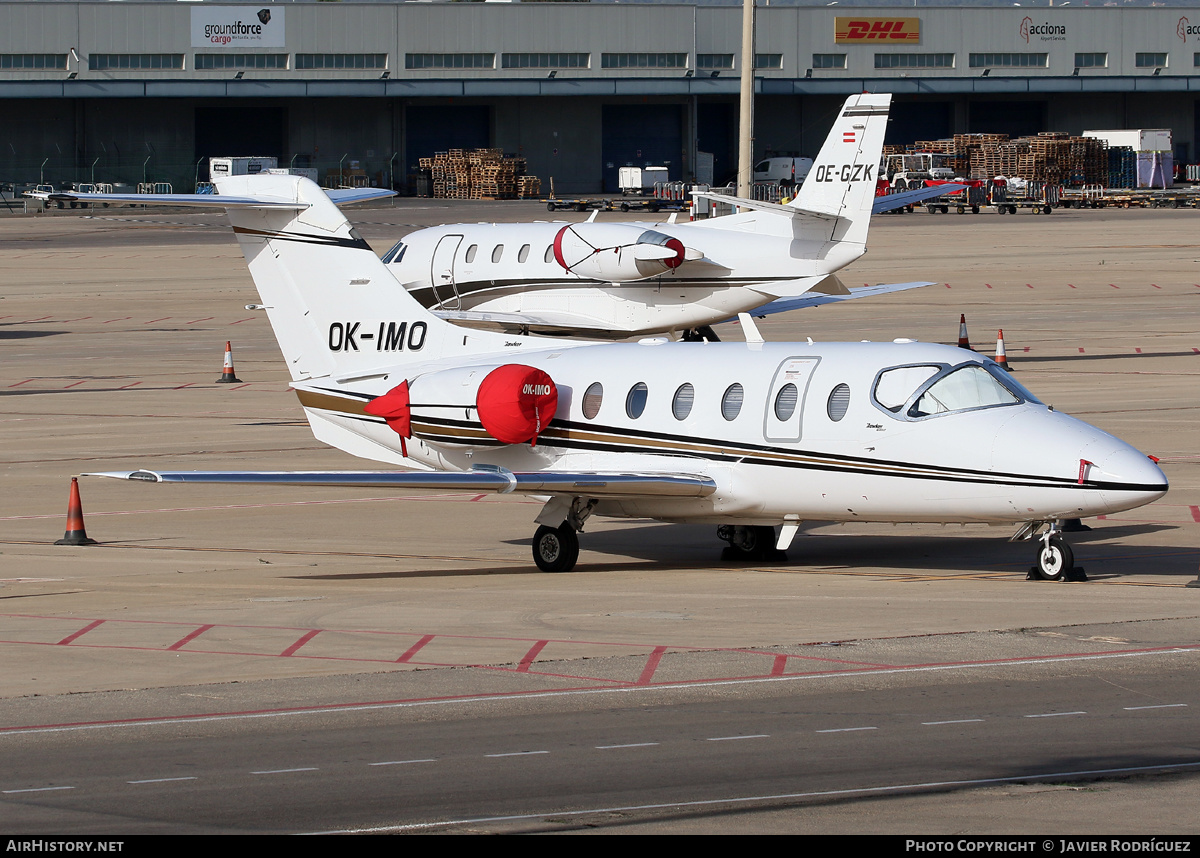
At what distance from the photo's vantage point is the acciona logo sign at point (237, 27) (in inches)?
4400

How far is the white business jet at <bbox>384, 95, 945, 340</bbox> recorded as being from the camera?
3722 centimetres

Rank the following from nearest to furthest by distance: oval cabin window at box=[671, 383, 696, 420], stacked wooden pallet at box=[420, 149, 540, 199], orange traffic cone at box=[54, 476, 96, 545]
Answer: oval cabin window at box=[671, 383, 696, 420] → orange traffic cone at box=[54, 476, 96, 545] → stacked wooden pallet at box=[420, 149, 540, 199]

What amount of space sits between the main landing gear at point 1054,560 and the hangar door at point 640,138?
109155 mm

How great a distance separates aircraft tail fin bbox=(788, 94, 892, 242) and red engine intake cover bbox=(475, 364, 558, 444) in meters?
17.0

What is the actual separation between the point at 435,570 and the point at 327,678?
571cm

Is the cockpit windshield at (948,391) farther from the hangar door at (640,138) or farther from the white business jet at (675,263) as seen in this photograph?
the hangar door at (640,138)

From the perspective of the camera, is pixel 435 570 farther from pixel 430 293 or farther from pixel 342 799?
pixel 430 293

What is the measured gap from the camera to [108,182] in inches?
4557

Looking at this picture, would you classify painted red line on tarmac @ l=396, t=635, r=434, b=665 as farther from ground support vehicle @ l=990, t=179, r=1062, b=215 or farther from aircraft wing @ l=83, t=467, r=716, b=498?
ground support vehicle @ l=990, t=179, r=1062, b=215

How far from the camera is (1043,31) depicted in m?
124

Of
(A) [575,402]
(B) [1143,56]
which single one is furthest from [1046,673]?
(B) [1143,56]

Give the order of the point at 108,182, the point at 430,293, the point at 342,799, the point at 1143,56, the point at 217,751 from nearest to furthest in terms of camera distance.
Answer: the point at 342,799
the point at 217,751
the point at 430,293
the point at 108,182
the point at 1143,56

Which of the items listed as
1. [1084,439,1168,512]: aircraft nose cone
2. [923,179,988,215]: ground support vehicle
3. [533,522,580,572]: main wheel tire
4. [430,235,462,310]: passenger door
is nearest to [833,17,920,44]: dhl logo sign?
[923,179,988,215]: ground support vehicle

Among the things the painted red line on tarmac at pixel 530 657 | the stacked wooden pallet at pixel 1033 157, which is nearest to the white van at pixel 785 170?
the stacked wooden pallet at pixel 1033 157
